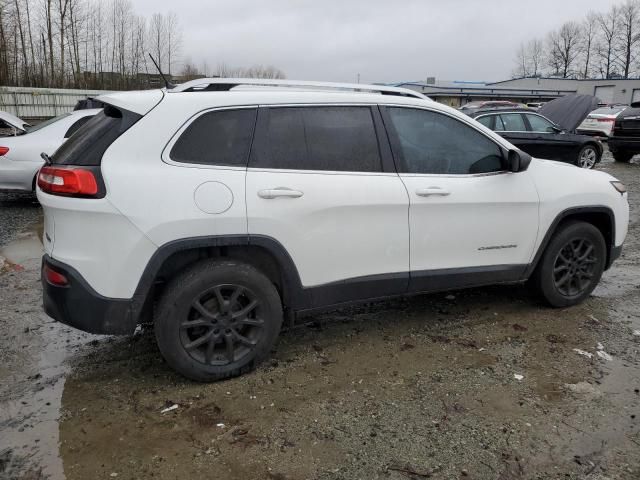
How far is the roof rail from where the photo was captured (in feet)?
11.7

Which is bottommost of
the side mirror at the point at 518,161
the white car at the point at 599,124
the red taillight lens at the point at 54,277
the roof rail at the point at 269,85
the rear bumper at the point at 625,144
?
the red taillight lens at the point at 54,277

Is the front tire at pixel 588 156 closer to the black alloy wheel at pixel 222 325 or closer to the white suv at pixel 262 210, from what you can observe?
the white suv at pixel 262 210

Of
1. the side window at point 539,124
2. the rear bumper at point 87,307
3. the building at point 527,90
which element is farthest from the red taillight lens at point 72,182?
the building at point 527,90

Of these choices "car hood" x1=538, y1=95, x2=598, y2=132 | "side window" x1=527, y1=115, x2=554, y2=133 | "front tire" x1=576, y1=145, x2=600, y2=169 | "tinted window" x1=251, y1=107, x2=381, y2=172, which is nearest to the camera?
"tinted window" x1=251, y1=107, x2=381, y2=172

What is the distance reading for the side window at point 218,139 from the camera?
322 cm

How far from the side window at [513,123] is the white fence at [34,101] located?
734 inches

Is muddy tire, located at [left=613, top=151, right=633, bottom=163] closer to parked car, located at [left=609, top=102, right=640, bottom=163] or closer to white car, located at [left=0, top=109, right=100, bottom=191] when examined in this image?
parked car, located at [left=609, top=102, right=640, bottom=163]

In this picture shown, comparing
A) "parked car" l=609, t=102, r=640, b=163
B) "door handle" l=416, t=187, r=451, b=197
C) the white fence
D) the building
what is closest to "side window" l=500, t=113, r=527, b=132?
"parked car" l=609, t=102, r=640, b=163

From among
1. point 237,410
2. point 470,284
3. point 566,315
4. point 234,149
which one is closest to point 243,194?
point 234,149

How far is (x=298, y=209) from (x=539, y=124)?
36.6ft

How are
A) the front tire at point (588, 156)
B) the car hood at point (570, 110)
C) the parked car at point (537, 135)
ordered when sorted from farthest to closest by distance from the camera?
the front tire at point (588, 156) < the car hood at point (570, 110) < the parked car at point (537, 135)

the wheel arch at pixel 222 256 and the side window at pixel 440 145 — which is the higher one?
the side window at pixel 440 145

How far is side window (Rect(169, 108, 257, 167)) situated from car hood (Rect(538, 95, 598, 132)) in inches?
448

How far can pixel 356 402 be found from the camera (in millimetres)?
3209
